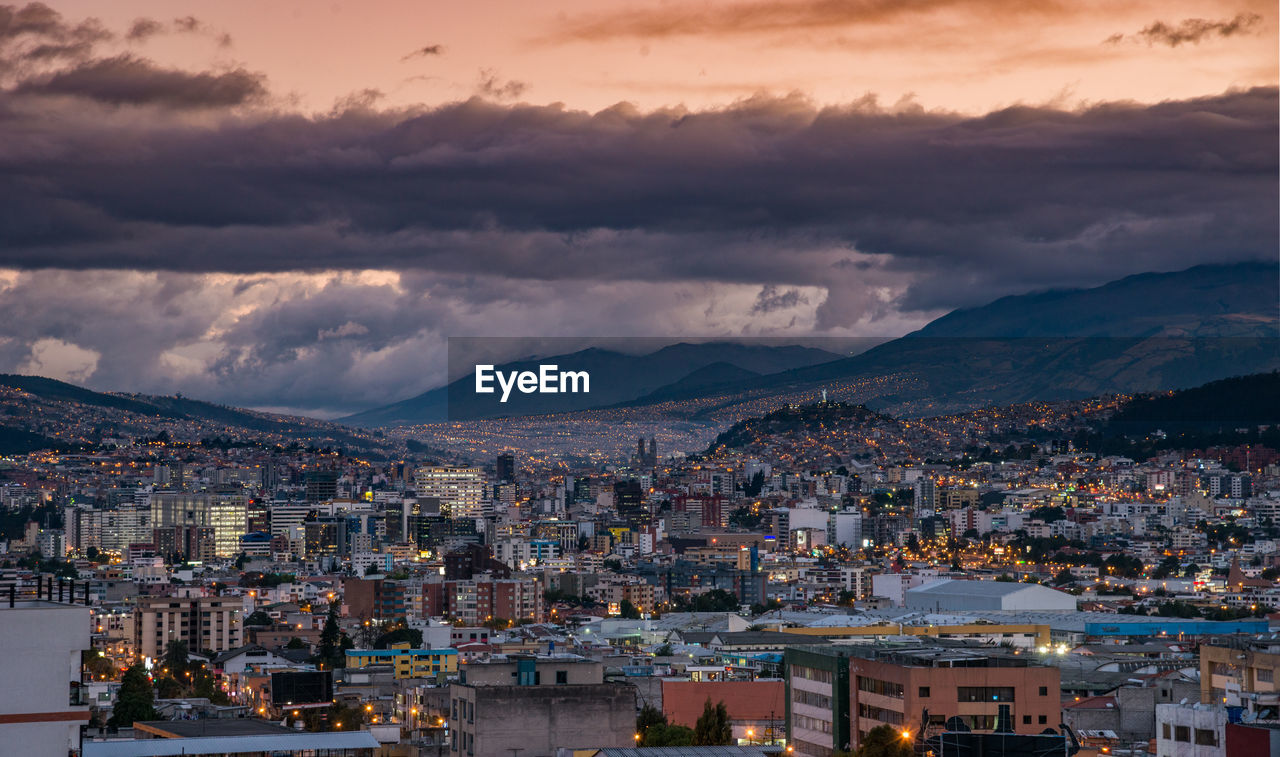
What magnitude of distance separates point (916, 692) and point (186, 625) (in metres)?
43.5

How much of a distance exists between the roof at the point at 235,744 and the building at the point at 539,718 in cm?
144

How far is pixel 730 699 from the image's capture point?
4238cm

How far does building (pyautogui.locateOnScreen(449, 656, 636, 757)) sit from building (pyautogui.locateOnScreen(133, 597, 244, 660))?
39.9m

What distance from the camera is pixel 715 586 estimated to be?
102625mm

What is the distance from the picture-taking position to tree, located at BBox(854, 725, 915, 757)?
2933 centimetres

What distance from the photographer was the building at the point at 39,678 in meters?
15.4

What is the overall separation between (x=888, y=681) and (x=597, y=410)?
142937 mm

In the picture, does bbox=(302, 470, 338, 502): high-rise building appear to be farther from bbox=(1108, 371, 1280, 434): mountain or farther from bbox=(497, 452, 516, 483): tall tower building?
bbox=(1108, 371, 1280, 434): mountain

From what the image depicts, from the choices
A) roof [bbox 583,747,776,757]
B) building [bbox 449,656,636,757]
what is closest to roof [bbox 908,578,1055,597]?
building [bbox 449,656,636,757]

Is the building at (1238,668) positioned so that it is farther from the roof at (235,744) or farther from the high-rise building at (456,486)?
the high-rise building at (456,486)

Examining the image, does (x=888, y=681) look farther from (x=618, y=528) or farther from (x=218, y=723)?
(x=618, y=528)

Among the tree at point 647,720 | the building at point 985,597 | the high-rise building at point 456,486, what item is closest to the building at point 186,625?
the building at point 985,597

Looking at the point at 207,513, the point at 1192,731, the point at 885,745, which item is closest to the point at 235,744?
the point at 885,745

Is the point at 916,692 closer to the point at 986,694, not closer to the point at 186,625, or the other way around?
the point at 986,694
